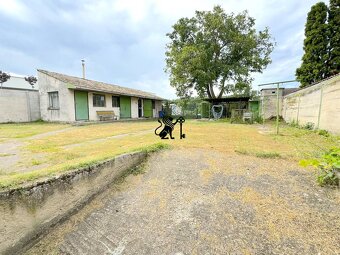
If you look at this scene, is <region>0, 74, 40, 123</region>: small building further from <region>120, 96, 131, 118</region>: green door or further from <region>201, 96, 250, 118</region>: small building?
<region>201, 96, 250, 118</region>: small building

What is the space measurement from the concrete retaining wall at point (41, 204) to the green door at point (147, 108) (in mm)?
16113

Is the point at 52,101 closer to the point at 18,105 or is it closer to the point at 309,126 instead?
the point at 18,105

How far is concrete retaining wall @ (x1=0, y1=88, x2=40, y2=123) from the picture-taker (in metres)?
11.6

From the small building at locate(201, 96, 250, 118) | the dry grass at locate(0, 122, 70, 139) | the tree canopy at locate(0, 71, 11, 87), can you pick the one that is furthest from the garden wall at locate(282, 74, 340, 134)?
the tree canopy at locate(0, 71, 11, 87)

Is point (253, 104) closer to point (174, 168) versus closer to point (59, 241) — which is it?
point (174, 168)

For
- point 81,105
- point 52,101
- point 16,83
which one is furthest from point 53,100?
point 16,83

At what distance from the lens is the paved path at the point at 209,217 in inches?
67.6

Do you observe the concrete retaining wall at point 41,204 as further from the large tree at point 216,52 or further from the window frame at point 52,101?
the large tree at point 216,52

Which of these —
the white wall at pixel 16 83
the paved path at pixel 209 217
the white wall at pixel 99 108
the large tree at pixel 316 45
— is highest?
the large tree at pixel 316 45

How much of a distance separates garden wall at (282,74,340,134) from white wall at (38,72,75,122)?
1299 centimetres

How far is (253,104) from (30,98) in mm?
19479

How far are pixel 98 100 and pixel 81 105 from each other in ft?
5.11

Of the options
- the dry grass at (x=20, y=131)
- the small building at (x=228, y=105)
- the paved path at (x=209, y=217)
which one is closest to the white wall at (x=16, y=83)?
the dry grass at (x=20, y=131)

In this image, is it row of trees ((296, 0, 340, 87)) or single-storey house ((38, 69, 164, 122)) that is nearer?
single-storey house ((38, 69, 164, 122))
